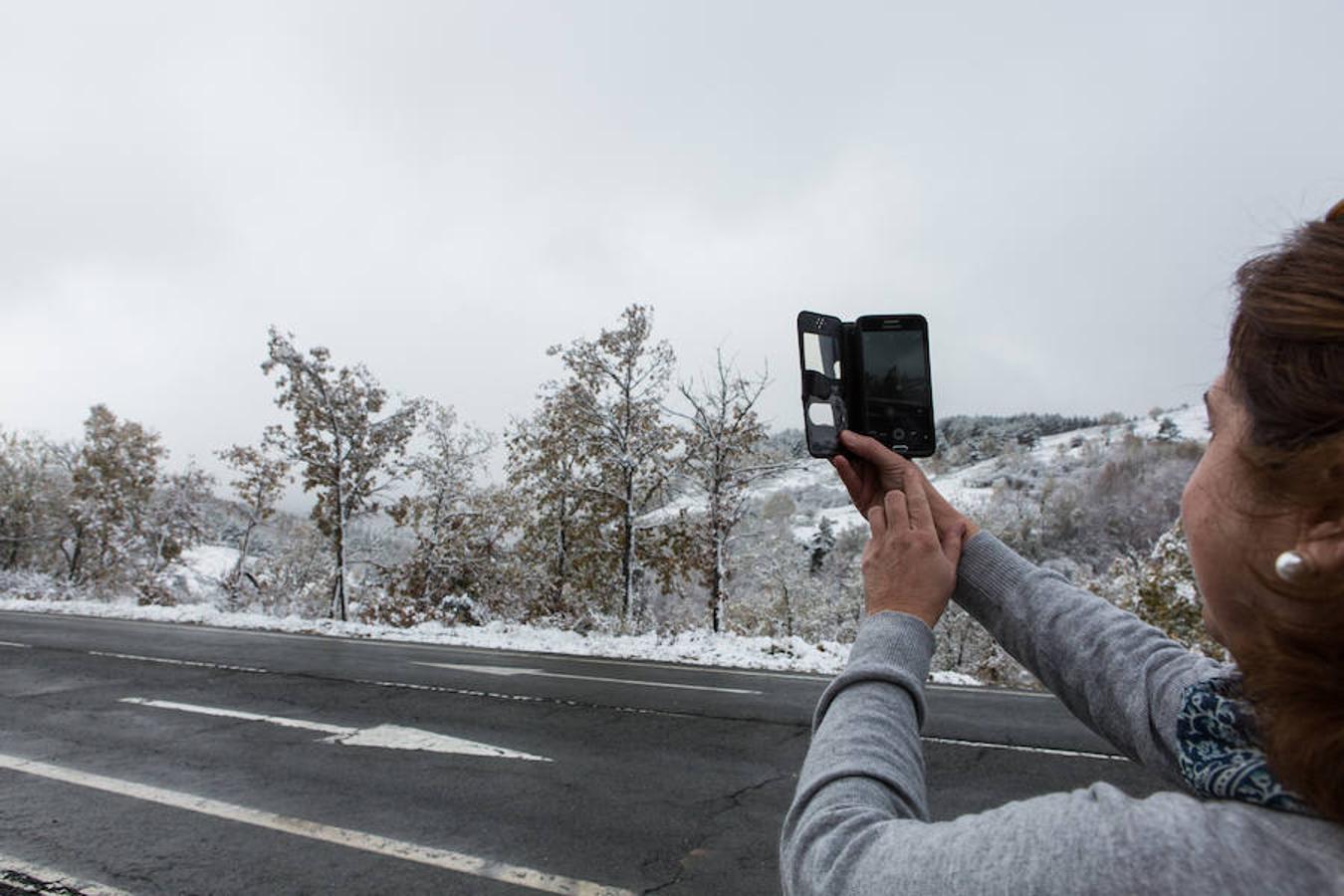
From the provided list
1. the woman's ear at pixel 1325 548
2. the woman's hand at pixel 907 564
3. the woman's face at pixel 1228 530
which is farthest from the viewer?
the woman's hand at pixel 907 564

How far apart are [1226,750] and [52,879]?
201 inches

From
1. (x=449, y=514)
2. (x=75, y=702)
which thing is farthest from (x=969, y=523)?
(x=449, y=514)

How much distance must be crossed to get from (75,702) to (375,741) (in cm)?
394

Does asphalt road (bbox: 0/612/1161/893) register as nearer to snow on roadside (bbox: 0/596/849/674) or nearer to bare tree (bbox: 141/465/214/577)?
snow on roadside (bbox: 0/596/849/674)

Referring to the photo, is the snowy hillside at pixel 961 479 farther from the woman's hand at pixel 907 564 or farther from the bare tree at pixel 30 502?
the bare tree at pixel 30 502

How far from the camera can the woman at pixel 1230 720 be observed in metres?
0.66

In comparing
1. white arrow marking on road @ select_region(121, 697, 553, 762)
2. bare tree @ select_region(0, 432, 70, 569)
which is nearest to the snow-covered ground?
white arrow marking on road @ select_region(121, 697, 553, 762)

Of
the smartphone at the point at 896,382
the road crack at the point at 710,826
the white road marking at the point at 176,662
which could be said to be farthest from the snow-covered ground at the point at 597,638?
the smartphone at the point at 896,382

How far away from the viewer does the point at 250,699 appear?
827 cm

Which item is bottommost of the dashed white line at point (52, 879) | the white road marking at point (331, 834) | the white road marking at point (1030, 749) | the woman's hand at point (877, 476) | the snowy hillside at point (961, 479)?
the dashed white line at point (52, 879)

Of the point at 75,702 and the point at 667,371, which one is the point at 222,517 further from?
the point at 75,702

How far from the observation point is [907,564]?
45.9 inches

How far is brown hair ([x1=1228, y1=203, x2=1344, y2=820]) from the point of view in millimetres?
654

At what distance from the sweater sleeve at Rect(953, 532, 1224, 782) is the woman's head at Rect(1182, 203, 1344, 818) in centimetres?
38
